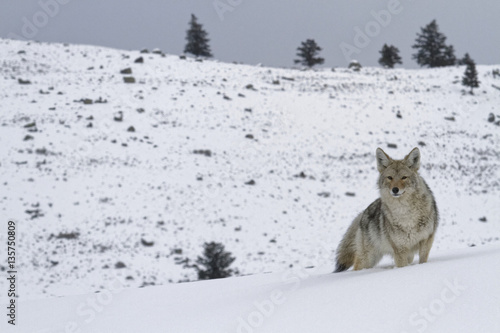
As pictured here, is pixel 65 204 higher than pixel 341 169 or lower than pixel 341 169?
lower

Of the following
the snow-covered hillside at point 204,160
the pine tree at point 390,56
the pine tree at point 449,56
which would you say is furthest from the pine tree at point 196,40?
the pine tree at point 449,56

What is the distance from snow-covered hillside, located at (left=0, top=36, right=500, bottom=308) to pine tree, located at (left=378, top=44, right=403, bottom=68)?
12.1 metres

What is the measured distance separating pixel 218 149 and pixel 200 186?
5.67 metres

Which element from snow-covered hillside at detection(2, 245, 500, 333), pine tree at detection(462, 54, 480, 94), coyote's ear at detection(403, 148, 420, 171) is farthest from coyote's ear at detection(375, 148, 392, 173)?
pine tree at detection(462, 54, 480, 94)

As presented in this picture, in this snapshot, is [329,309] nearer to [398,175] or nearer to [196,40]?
[398,175]

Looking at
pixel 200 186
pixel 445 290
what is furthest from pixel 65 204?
pixel 445 290

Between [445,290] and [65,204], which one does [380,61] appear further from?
[445,290]

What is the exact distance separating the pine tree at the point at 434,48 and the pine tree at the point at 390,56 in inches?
145

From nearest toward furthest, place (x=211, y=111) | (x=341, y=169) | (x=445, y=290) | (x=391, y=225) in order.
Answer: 1. (x=445, y=290)
2. (x=391, y=225)
3. (x=341, y=169)
4. (x=211, y=111)

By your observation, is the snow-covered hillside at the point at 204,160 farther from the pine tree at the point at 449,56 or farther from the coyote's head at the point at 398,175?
the pine tree at the point at 449,56

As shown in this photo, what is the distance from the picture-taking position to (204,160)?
25.5m

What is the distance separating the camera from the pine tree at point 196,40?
192 ft

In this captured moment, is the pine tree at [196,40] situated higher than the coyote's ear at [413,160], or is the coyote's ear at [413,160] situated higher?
the pine tree at [196,40]

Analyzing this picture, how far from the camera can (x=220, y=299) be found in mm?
4090
